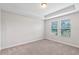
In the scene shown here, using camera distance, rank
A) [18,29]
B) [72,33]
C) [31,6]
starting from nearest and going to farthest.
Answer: [31,6]
[72,33]
[18,29]

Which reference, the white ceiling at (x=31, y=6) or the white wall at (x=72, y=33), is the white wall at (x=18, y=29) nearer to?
the white wall at (x=72, y=33)

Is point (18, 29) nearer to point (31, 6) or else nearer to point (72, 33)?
point (31, 6)

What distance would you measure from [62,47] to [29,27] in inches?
44.9

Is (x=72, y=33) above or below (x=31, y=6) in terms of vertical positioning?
below

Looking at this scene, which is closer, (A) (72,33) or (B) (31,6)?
(B) (31,6)

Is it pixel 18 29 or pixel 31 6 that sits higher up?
pixel 31 6

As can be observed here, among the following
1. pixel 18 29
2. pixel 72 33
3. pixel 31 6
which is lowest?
pixel 72 33

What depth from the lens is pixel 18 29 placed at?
2297mm

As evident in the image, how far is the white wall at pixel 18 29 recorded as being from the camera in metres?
1.90

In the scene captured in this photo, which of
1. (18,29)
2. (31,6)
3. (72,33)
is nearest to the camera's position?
(31,6)

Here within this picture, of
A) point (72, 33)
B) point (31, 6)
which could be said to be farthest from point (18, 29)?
point (72, 33)

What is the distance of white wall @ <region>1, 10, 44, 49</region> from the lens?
1.90 meters

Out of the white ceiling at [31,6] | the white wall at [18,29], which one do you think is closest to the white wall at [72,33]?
the white wall at [18,29]

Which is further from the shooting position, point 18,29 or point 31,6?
point 18,29
